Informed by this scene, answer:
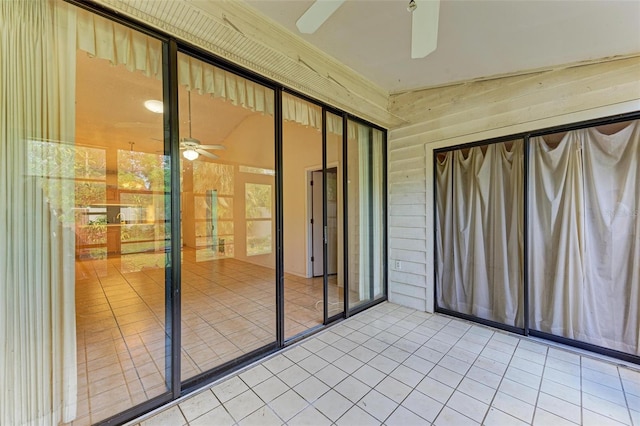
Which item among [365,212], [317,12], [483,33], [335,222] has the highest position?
[483,33]

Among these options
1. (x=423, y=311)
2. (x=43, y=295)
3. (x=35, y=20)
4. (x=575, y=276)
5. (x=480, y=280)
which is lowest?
(x=423, y=311)

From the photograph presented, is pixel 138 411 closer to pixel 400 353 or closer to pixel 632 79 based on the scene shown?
pixel 400 353

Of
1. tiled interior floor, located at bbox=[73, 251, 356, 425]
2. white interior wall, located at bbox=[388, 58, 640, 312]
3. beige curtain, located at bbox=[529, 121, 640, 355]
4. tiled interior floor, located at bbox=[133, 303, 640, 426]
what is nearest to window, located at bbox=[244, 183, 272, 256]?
tiled interior floor, located at bbox=[73, 251, 356, 425]

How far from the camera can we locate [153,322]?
3051mm

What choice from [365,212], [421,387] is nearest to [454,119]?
[365,212]

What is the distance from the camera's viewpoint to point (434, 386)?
6.36ft

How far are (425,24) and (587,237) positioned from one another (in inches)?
99.1

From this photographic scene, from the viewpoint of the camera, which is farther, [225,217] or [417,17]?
[225,217]

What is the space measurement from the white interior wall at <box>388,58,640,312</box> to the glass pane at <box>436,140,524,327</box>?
18 centimetres

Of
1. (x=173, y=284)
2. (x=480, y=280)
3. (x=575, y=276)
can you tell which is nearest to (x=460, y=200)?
(x=480, y=280)

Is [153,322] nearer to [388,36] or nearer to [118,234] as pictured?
[118,234]

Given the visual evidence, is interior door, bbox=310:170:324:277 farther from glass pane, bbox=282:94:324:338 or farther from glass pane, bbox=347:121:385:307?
glass pane, bbox=347:121:385:307

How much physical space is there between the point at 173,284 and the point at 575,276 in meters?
3.63

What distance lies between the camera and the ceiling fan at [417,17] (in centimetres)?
140
